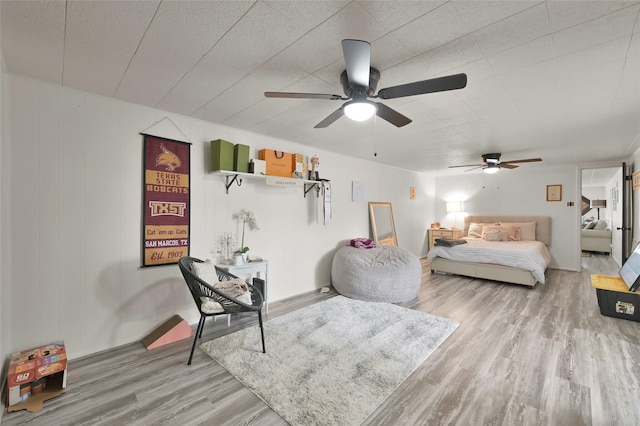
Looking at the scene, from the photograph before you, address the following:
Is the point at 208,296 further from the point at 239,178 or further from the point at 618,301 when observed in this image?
the point at 618,301

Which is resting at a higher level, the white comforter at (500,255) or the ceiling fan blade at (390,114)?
the ceiling fan blade at (390,114)

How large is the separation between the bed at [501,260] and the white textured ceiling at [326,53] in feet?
7.37

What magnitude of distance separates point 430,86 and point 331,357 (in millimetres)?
2195

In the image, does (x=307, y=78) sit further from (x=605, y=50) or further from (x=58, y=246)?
(x=58, y=246)

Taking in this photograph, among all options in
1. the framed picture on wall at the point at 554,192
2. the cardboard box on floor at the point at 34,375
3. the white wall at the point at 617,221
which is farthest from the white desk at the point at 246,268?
the white wall at the point at 617,221

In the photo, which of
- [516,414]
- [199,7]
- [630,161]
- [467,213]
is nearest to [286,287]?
[516,414]

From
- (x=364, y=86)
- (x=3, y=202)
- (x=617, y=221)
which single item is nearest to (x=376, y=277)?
(x=364, y=86)

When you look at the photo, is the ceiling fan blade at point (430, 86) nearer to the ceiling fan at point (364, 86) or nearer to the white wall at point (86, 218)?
the ceiling fan at point (364, 86)

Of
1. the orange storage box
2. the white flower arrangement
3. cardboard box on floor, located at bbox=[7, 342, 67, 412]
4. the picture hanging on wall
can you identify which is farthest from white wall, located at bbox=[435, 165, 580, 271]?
cardboard box on floor, located at bbox=[7, 342, 67, 412]

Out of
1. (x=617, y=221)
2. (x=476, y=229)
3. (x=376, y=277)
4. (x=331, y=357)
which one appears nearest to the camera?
(x=331, y=357)

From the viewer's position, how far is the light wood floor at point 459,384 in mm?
1693

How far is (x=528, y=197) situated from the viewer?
20.4 ft

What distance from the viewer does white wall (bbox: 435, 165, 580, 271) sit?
5.68 meters

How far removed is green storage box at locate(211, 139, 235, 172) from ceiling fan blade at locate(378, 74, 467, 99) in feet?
6.17
